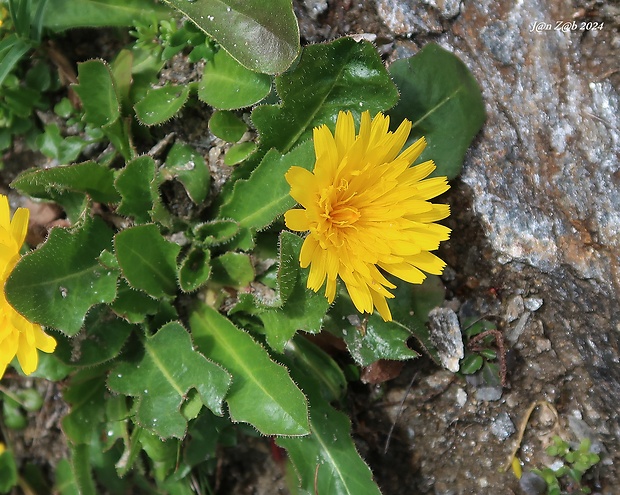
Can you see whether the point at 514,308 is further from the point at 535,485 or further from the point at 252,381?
the point at 252,381

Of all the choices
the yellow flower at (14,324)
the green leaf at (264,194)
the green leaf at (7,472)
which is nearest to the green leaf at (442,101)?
the green leaf at (264,194)

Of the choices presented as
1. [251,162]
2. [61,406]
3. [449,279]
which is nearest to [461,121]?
[449,279]

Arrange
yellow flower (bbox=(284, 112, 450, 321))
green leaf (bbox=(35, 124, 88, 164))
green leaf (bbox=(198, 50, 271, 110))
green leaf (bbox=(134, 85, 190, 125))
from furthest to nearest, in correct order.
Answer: green leaf (bbox=(35, 124, 88, 164)) → green leaf (bbox=(134, 85, 190, 125)) → green leaf (bbox=(198, 50, 271, 110)) → yellow flower (bbox=(284, 112, 450, 321))

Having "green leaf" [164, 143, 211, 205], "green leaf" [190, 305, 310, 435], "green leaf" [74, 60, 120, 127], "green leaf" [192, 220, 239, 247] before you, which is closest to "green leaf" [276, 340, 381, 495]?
"green leaf" [190, 305, 310, 435]

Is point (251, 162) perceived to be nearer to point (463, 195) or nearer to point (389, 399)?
point (463, 195)

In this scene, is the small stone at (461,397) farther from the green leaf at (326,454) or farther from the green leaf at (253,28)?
the green leaf at (253,28)

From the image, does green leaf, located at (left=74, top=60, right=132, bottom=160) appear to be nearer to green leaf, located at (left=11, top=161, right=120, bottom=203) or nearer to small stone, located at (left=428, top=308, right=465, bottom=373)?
green leaf, located at (left=11, top=161, right=120, bottom=203)
